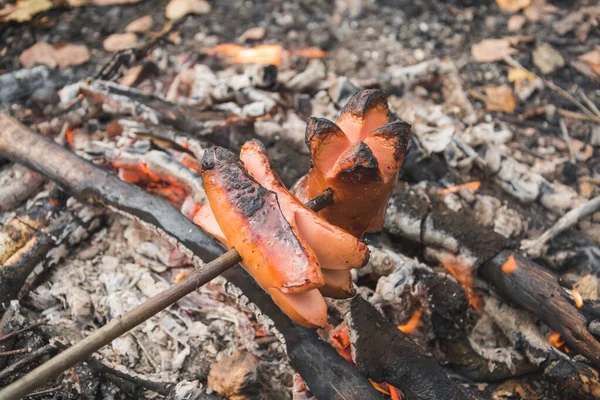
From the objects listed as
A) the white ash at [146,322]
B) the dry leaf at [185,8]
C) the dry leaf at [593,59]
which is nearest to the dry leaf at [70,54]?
the dry leaf at [185,8]

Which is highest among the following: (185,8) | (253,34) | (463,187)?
(185,8)

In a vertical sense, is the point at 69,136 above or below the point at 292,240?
below

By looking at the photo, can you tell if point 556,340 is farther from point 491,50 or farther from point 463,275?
point 491,50

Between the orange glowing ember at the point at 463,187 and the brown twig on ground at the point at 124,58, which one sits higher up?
the brown twig on ground at the point at 124,58

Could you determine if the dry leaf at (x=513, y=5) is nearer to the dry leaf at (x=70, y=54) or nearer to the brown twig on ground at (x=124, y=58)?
the brown twig on ground at (x=124, y=58)

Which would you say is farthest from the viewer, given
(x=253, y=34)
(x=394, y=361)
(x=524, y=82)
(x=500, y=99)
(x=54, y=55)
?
(x=253, y=34)

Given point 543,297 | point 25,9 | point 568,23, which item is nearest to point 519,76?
point 568,23

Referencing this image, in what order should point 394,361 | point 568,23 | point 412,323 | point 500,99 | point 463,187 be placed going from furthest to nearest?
1. point 568,23
2. point 500,99
3. point 463,187
4. point 412,323
5. point 394,361
